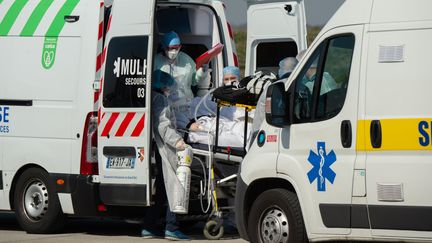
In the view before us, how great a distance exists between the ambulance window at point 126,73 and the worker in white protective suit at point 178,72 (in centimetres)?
40

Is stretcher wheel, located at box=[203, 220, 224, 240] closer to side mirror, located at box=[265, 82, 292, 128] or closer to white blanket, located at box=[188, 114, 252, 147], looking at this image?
white blanket, located at box=[188, 114, 252, 147]

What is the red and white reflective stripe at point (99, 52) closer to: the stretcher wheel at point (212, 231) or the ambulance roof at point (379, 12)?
the stretcher wheel at point (212, 231)

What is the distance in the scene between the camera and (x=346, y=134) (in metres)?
8.76

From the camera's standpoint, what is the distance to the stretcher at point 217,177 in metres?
11.6

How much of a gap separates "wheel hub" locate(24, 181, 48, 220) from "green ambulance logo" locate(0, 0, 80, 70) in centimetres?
135

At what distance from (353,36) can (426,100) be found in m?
0.92

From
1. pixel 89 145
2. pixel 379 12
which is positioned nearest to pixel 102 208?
pixel 89 145

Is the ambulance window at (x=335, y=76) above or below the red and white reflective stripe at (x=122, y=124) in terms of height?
above

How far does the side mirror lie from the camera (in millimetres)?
9344

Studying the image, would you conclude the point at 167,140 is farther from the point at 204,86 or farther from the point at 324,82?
the point at 324,82

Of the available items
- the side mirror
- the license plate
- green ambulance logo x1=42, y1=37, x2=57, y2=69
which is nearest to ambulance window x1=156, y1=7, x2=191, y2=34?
green ambulance logo x1=42, y1=37, x2=57, y2=69

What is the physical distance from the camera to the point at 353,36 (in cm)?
886

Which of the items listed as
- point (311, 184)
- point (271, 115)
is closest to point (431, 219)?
point (311, 184)

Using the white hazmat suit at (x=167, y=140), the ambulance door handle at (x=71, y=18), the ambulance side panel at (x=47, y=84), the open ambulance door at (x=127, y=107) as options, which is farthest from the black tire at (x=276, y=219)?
the ambulance door handle at (x=71, y=18)
